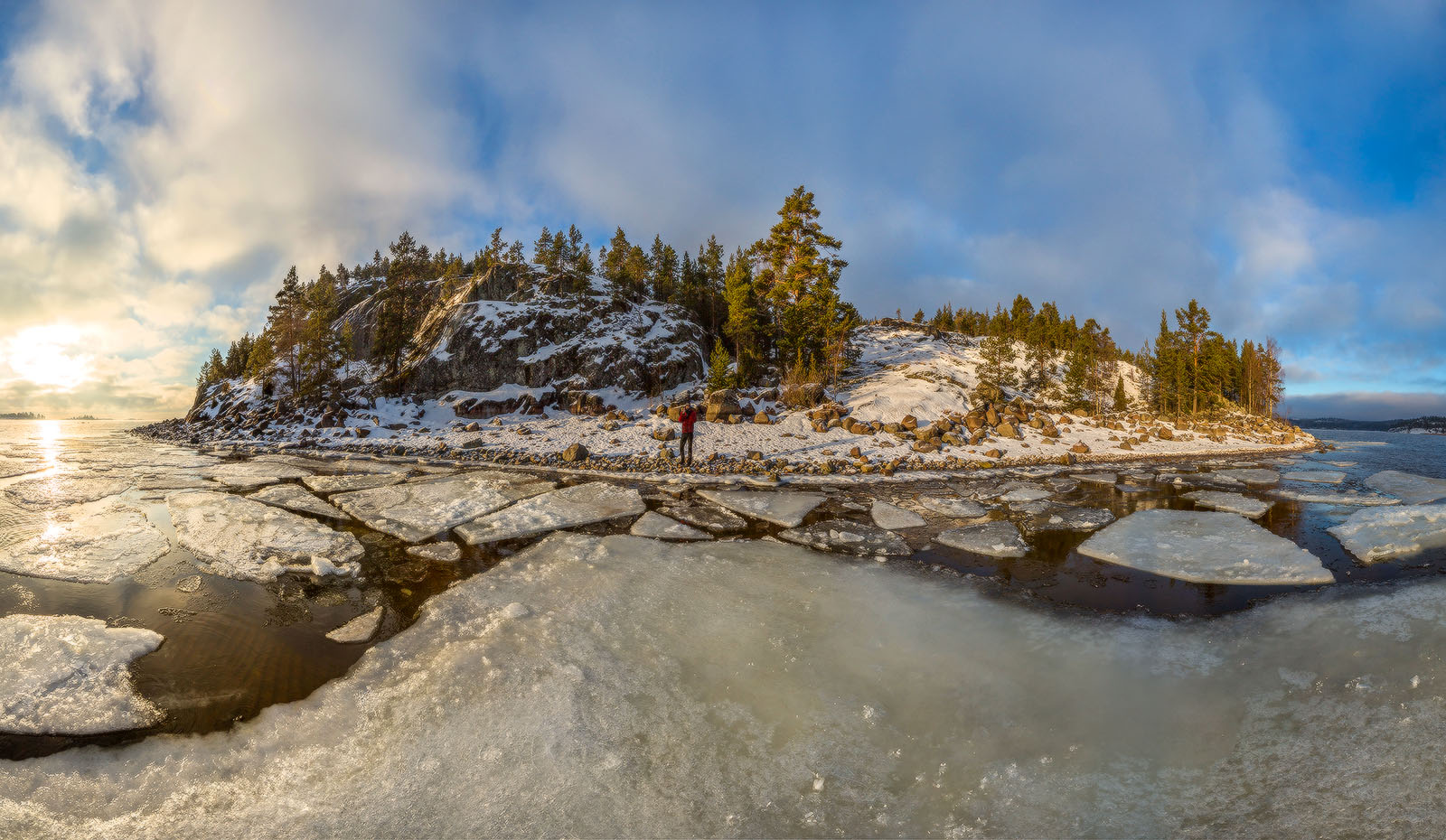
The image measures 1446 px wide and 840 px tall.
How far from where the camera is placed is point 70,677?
4227mm

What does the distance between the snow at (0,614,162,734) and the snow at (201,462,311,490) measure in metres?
9.79

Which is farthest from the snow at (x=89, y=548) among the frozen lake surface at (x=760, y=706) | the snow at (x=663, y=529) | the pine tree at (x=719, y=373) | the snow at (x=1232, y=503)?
the pine tree at (x=719, y=373)

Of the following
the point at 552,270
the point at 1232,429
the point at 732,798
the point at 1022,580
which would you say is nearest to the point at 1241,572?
the point at 1022,580

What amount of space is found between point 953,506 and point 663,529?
700cm

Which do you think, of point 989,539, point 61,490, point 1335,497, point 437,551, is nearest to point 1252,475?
point 1335,497

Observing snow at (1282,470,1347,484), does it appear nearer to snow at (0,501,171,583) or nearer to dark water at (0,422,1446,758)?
dark water at (0,422,1446,758)

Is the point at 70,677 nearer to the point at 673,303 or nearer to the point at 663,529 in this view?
the point at 663,529

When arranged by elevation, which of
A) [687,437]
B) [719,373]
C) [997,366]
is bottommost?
[687,437]

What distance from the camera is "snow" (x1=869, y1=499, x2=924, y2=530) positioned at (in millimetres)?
10016

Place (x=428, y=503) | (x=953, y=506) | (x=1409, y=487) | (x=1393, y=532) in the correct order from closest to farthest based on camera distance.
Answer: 1. (x=1393, y=532)
2. (x=428, y=503)
3. (x=953, y=506)
4. (x=1409, y=487)

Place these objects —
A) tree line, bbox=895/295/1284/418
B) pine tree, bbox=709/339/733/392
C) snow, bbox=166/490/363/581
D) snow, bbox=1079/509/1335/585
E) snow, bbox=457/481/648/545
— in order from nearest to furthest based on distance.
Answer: snow, bbox=1079/509/1335/585 → snow, bbox=166/490/363/581 → snow, bbox=457/481/648/545 → pine tree, bbox=709/339/733/392 → tree line, bbox=895/295/1284/418

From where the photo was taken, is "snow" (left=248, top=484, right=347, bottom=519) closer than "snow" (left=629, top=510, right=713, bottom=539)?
No

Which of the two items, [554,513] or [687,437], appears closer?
[554,513]

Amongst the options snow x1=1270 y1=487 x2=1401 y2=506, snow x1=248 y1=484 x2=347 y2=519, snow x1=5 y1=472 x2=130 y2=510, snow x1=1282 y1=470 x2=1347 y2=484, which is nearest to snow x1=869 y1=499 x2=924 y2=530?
snow x1=1270 y1=487 x2=1401 y2=506
